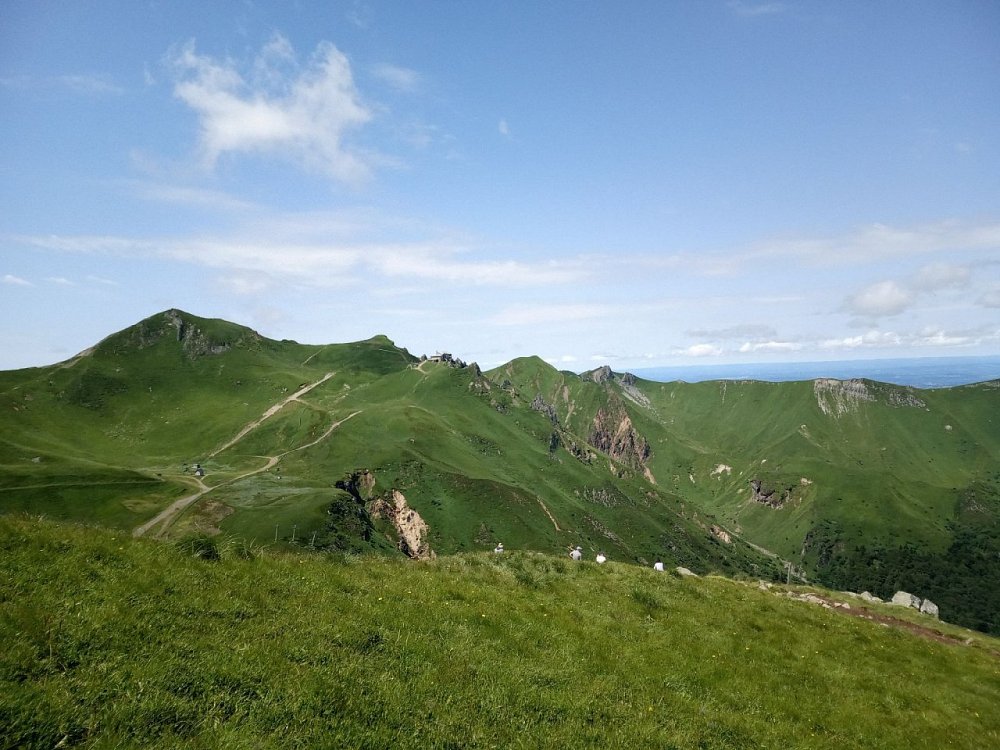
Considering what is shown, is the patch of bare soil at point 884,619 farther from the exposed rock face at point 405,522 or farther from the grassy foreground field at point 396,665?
the exposed rock face at point 405,522

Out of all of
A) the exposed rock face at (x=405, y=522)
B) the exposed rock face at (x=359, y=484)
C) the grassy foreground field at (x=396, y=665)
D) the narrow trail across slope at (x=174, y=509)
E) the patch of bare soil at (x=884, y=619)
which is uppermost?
the grassy foreground field at (x=396, y=665)

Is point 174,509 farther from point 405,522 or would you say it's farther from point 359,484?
point 405,522

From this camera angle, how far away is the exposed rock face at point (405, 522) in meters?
173

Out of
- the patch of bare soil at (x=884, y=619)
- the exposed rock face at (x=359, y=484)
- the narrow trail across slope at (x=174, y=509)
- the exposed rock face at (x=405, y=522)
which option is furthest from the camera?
the exposed rock face at (x=405, y=522)

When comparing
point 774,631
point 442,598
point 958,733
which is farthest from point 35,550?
point 958,733

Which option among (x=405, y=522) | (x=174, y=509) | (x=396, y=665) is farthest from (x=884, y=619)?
(x=405, y=522)

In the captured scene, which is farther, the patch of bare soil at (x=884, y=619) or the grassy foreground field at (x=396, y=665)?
the patch of bare soil at (x=884, y=619)

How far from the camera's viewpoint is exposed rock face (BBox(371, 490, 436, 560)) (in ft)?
568

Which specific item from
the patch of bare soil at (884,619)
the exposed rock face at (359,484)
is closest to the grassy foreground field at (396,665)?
the patch of bare soil at (884,619)

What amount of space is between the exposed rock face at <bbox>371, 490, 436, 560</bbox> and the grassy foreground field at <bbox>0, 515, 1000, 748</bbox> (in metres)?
159

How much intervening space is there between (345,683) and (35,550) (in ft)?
31.8

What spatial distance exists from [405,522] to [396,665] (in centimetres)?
17213

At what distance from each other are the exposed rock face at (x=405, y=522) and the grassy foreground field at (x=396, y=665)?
15856 centimetres

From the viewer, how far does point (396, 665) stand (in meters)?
13.8
